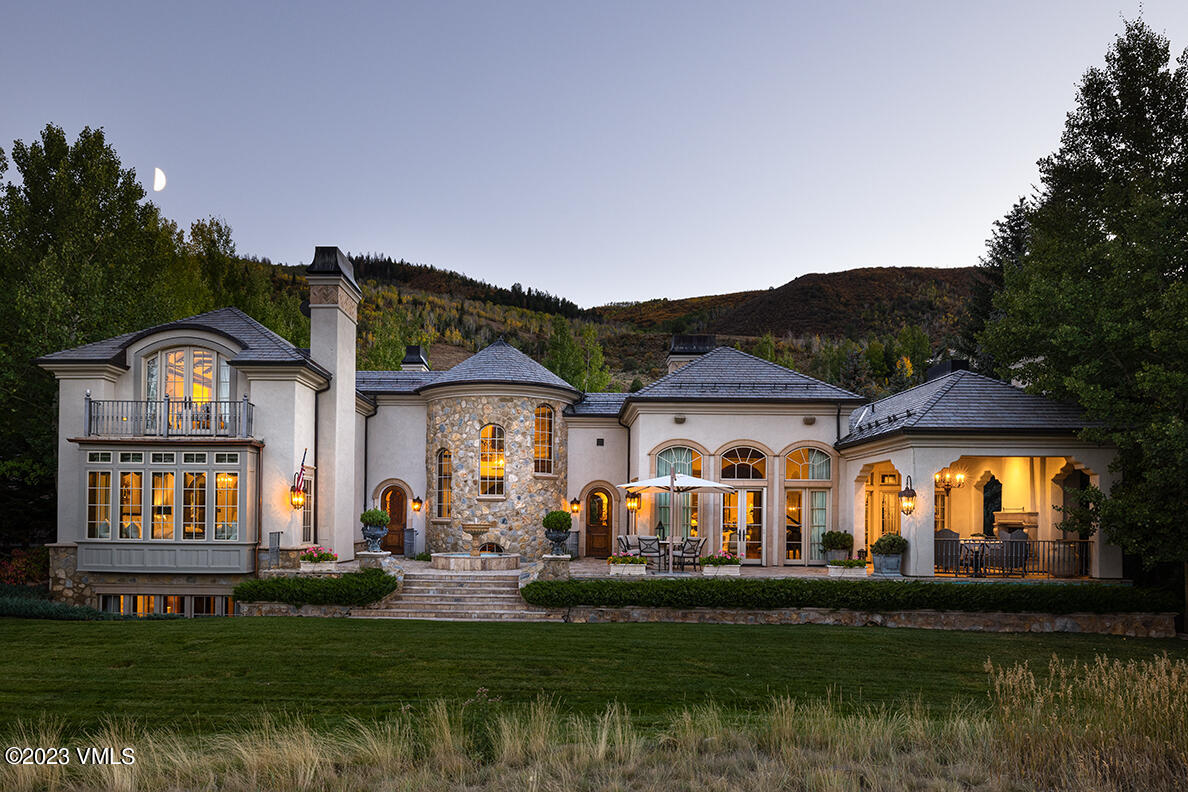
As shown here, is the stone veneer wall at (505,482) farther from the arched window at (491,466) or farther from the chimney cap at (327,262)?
the chimney cap at (327,262)

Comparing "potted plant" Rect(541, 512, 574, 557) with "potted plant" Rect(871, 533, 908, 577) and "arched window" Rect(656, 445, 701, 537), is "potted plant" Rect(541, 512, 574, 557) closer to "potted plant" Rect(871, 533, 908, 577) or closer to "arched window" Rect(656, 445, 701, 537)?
"arched window" Rect(656, 445, 701, 537)

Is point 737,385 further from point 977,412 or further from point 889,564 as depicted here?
point 889,564

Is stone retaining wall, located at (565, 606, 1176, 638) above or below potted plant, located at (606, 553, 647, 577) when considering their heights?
below

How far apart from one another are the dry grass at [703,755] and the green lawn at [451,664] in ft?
4.22

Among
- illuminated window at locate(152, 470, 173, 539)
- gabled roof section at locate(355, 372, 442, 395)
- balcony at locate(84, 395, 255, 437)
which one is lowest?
illuminated window at locate(152, 470, 173, 539)

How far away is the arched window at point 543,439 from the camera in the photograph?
2044 cm

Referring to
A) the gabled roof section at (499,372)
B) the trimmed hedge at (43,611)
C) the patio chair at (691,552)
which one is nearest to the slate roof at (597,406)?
the gabled roof section at (499,372)

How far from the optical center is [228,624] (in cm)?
1232

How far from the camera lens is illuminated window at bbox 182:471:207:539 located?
50.2 feet

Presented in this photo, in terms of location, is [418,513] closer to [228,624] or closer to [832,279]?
[228,624]

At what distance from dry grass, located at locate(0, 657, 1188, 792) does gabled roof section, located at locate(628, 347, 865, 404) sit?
12.4 m

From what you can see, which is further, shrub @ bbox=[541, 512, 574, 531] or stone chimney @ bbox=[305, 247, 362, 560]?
stone chimney @ bbox=[305, 247, 362, 560]

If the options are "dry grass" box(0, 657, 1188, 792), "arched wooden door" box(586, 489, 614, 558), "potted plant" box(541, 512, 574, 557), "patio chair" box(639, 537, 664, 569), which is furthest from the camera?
"arched wooden door" box(586, 489, 614, 558)

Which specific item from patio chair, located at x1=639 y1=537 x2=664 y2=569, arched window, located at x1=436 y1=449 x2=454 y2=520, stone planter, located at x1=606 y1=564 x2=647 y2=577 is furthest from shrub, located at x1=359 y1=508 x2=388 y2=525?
patio chair, located at x1=639 y1=537 x2=664 y2=569
